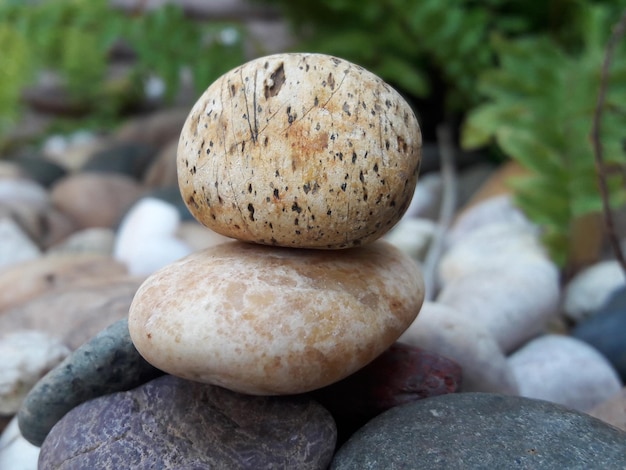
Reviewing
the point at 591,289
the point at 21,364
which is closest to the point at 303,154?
the point at 21,364

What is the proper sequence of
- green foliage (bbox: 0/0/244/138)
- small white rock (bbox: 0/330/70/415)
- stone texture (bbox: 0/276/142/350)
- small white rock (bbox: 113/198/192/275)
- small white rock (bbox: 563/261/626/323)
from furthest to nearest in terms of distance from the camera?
green foliage (bbox: 0/0/244/138) < small white rock (bbox: 113/198/192/275) < small white rock (bbox: 563/261/626/323) < stone texture (bbox: 0/276/142/350) < small white rock (bbox: 0/330/70/415)

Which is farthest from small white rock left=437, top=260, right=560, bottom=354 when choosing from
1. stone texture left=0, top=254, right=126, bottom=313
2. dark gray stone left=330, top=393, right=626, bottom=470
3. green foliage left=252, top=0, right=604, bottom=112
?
green foliage left=252, top=0, right=604, bottom=112

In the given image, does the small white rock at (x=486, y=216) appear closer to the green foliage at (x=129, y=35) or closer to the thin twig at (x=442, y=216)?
the thin twig at (x=442, y=216)

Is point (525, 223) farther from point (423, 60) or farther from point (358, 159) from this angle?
point (358, 159)

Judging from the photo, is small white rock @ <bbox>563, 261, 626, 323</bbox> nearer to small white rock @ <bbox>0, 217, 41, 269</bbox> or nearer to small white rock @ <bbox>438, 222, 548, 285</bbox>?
small white rock @ <bbox>438, 222, 548, 285</bbox>

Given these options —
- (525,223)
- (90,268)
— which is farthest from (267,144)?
(525,223)

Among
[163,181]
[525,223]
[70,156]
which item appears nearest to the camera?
[525,223]
